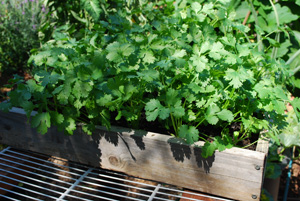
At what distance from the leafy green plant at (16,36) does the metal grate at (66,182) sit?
92.8 inches

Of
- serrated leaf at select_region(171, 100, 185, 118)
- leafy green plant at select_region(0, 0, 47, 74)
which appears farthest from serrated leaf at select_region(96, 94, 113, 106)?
leafy green plant at select_region(0, 0, 47, 74)

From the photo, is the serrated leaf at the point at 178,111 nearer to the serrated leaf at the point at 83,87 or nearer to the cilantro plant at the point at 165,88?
the cilantro plant at the point at 165,88

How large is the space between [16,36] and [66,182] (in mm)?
2892

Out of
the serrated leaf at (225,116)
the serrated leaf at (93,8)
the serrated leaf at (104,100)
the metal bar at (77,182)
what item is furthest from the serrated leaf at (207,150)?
the serrated leaf at (93,8)

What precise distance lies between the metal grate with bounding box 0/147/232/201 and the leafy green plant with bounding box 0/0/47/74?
236 centimetres

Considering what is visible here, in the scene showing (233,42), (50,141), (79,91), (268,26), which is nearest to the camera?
(79,91)

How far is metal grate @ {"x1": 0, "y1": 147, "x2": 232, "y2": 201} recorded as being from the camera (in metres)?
1.29

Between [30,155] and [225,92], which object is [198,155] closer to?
[225,92]

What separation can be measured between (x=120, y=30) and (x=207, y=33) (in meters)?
0.49

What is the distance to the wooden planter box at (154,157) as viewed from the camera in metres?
1.19

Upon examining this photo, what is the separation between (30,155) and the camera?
1.53 meters

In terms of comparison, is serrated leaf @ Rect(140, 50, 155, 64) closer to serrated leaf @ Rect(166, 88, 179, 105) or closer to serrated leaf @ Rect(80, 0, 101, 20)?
serrated leaf @ Rect(166, 88, 179, 105)

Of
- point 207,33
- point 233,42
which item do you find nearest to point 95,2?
point 207,33

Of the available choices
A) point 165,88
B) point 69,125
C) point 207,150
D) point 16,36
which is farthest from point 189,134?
point 16,36
